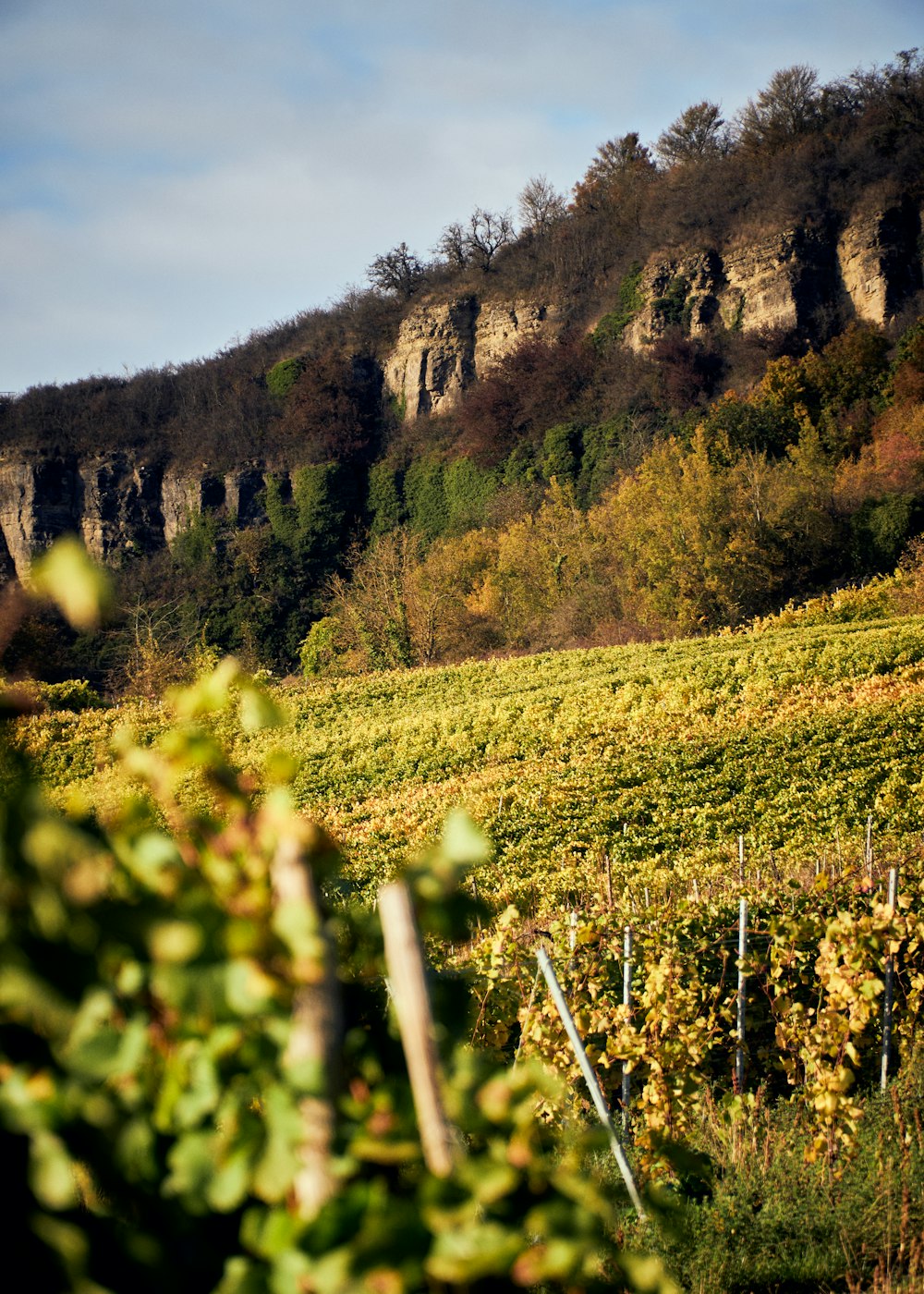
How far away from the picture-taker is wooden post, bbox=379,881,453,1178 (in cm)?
112

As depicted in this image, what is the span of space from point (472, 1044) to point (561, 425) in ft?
128

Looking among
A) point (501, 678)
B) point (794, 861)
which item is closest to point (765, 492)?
point (501, 678)

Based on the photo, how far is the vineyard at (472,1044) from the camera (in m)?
1.06

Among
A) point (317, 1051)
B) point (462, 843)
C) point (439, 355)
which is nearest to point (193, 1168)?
point (317, 1051)

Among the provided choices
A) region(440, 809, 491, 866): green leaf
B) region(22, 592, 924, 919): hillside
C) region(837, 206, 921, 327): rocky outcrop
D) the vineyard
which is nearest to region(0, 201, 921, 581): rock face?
region(837, 206, 921, 327): rocky outcrop

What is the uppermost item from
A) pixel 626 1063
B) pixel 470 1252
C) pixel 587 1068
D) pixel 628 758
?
pixel 470 1252

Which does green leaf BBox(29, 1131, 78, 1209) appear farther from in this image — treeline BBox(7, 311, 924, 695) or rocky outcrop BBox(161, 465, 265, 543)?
rocky outcrop BBox(161, 465, 265, 543)

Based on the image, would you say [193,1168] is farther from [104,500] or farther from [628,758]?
[104,500]

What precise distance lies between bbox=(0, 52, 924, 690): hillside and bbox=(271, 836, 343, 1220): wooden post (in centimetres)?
2788

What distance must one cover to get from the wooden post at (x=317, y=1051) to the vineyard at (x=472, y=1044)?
0.4 inches

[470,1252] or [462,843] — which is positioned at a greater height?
[462,843]

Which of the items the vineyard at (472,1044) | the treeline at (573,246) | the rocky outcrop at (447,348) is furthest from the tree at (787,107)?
the vineyard at (472,1044)

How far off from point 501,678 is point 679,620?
8532 millimetres

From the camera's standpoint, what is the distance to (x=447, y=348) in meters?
49.6
